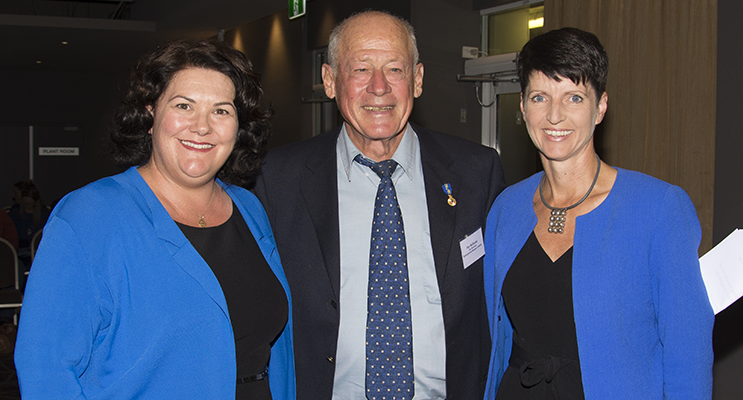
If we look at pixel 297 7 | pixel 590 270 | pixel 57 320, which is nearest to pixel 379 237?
pixel 590 270

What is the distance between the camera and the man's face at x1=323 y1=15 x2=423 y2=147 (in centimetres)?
198

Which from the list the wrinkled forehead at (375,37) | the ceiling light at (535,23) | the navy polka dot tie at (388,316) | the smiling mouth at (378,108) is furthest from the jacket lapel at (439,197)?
the ceiling light at (535,23)

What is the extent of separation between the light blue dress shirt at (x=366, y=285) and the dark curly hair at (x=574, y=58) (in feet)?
2.11

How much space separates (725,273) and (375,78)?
125 centimetres

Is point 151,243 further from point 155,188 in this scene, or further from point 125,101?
point 125,101

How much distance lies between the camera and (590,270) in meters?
1.55

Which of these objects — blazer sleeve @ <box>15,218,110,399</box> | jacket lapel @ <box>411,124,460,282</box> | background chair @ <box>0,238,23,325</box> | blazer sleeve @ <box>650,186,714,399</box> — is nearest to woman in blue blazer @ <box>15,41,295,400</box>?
blazer sleeve @ <box>15,218,110,399</box>

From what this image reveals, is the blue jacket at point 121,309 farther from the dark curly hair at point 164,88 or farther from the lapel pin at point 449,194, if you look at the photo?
the lapel pin at point 449,194

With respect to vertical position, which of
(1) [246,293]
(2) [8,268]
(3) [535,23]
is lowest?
(2) [8,268]

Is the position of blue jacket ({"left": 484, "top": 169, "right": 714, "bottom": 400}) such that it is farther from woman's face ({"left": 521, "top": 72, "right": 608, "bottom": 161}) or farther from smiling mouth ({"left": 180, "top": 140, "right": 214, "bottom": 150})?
smiling mouth ({"left": 180, "top": 140, "right": 214, "bottom": 150})

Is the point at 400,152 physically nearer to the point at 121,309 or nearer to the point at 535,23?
the point at 121,309

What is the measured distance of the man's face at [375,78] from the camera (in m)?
1.98

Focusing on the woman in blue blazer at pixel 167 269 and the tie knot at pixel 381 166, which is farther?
the tie knot at pixel 381 166

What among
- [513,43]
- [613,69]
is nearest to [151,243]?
[613,69]
